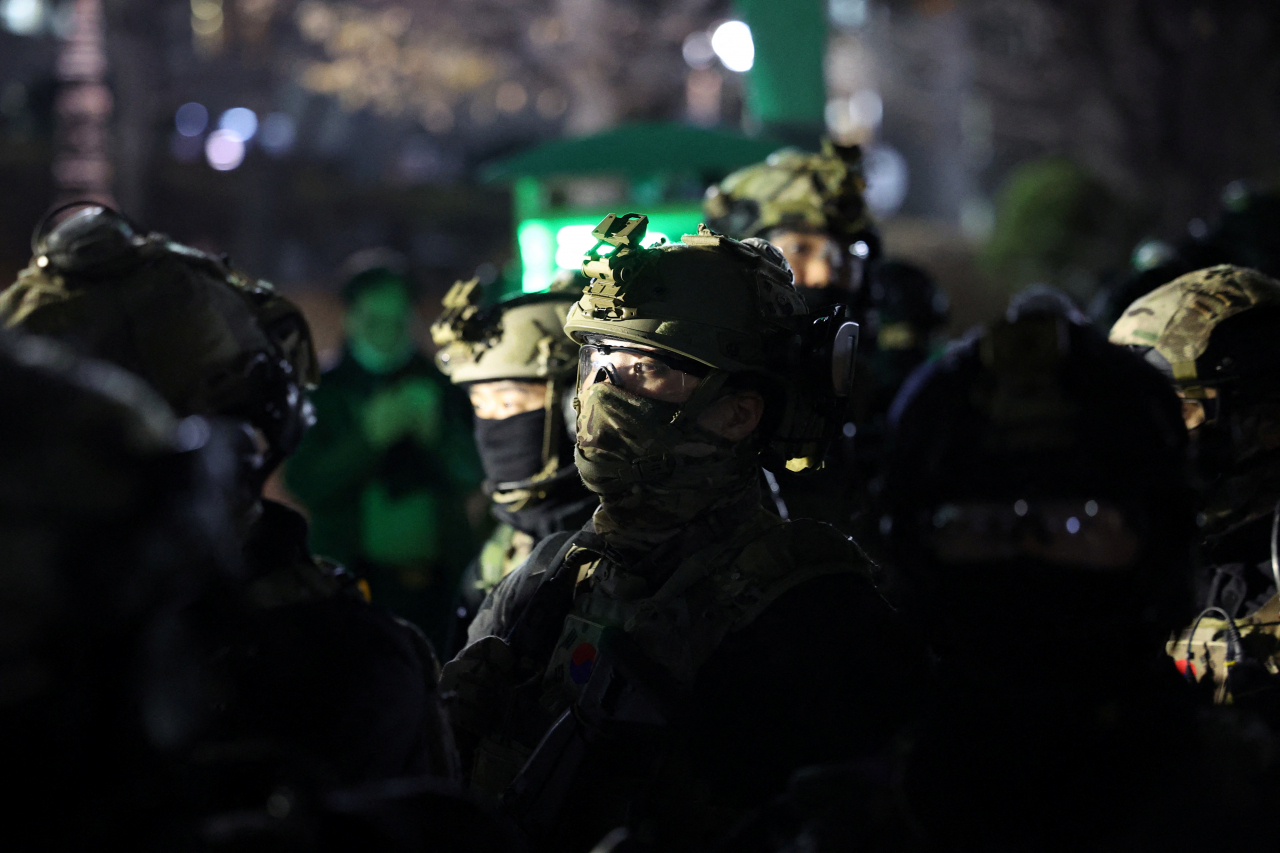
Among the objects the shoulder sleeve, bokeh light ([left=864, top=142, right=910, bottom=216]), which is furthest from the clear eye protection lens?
bokeh light ([left=864, top=142, right=910, bottom=216])

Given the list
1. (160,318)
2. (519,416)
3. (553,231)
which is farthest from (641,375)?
(553,231)

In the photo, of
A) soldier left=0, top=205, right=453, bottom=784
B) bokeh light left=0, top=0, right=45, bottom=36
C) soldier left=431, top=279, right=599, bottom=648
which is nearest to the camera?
soldier left=0, top=205, right=453, bottom=784

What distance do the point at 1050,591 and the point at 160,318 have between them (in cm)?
180

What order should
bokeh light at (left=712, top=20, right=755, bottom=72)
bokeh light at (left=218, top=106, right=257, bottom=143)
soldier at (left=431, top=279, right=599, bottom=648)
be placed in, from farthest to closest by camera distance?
bokeh light at (left=218, top=106, right=257, bottom=143)
bokeh light at (left=712, top=20, right=755, bottom=72)
soldier at (left=431, top=279, right=599, bottom=648)

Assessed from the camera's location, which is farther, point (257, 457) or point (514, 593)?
point (514, 593)

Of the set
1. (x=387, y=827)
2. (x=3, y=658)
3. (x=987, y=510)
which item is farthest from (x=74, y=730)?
(x=987, y=510)

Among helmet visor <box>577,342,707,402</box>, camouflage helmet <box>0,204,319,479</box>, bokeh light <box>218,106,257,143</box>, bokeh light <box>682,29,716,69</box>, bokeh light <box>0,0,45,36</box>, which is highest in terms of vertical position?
bokeh light <box>0,0,45,36</box>

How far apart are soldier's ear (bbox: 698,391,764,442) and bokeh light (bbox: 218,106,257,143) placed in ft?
69.6

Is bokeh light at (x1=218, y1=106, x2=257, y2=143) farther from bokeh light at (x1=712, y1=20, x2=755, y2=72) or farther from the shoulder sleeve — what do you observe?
the shoulder sleeve

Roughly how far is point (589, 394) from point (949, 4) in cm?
2636

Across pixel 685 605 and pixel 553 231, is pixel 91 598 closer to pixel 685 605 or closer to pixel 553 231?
pixel 685 605

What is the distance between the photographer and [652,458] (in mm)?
2857

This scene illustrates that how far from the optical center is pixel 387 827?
6.11ft

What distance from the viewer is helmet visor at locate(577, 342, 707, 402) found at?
2.88 meters
